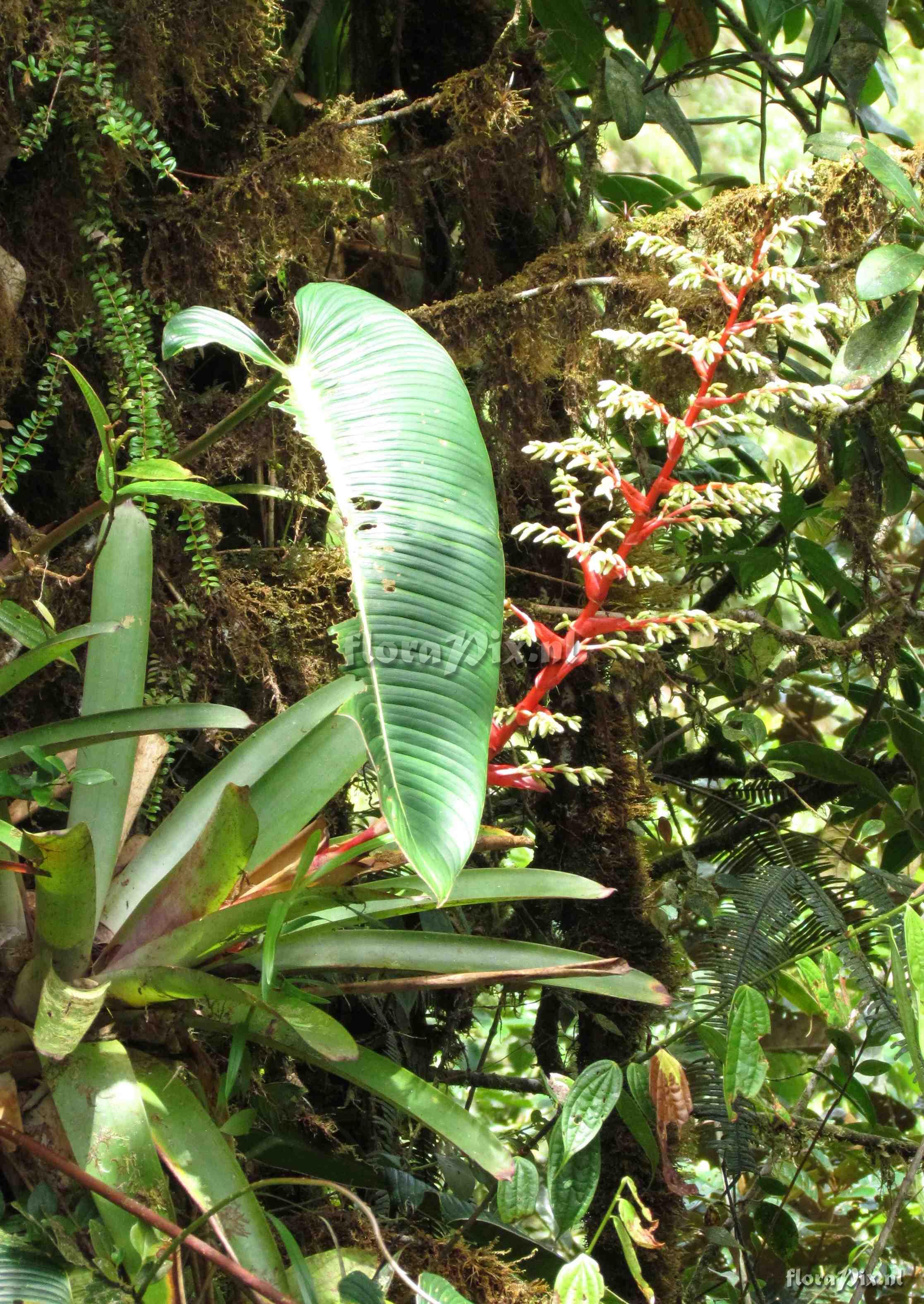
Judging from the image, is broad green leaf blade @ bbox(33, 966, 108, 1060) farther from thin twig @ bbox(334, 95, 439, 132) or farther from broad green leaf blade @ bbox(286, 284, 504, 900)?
thin twig @ bbox(334, 95, 439, 132)

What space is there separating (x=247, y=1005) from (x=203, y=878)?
0.12 metres

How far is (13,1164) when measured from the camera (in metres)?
0.80

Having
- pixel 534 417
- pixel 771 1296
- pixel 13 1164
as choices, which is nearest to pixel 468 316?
pixel 534 417

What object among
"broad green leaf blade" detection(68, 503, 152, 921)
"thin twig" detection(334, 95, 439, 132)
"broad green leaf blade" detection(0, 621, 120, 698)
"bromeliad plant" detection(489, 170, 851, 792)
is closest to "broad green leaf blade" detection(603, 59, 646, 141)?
"thin twig" detection(334, 95, 439, 132)

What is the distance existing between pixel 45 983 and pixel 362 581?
17.1 inches

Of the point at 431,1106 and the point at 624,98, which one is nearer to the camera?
the point at 431,1106

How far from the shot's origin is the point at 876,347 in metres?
1.11

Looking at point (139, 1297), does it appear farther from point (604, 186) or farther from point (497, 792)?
point (604, 186)

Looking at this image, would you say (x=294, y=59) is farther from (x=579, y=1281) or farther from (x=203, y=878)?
(x=579, y=1281)

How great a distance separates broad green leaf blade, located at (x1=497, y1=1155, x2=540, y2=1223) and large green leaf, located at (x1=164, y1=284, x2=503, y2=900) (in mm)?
435

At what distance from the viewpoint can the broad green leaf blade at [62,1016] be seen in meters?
0.72

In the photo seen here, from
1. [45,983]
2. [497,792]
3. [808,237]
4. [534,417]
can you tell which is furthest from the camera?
[497,792]

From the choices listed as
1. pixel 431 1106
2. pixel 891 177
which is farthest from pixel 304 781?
pixel 891 177

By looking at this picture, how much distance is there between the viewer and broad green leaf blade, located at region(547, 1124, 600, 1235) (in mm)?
825
